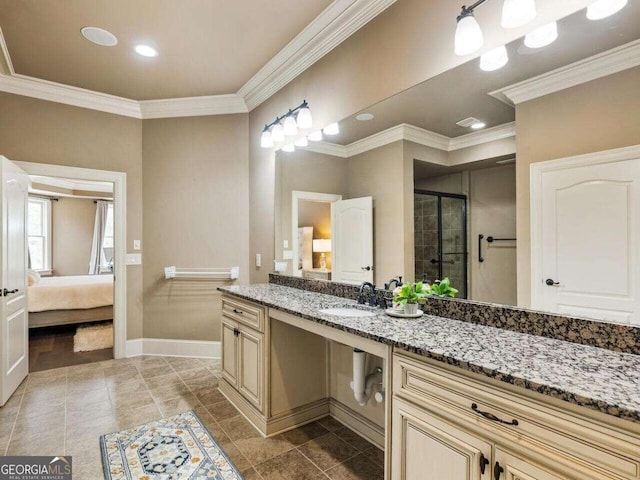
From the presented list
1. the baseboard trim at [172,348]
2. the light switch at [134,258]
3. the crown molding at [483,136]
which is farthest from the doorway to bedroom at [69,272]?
the crown molding at [483,136]

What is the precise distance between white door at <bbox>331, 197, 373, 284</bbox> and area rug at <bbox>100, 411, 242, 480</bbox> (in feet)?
4.24

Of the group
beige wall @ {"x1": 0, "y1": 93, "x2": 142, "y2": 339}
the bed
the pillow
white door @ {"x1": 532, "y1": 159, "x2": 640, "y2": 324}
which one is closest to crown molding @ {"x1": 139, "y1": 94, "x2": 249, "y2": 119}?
beige wall @ {"x1": 0, "y1": 93, "x2": 142, "y2": 339}

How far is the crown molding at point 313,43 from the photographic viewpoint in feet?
6.89

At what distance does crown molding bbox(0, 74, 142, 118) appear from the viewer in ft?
10.0

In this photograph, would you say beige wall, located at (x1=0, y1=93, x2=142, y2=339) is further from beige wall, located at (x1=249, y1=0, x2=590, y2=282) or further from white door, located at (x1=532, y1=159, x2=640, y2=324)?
white door, located at (x1=532, y1=159, x2=640, y2=324)

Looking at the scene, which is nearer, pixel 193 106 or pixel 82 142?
pixel 82 142

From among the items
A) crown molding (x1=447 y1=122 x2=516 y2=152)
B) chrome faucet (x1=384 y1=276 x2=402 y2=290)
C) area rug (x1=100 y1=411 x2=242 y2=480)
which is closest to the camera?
crown molding (x1=447 y1=122 x2=516 y2=152)

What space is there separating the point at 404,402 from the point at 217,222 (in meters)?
2.89

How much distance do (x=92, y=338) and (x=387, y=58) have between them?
4.50 meters

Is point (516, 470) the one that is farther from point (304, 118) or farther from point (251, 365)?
point (304, 118)

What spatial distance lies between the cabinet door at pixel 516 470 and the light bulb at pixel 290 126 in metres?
2.43

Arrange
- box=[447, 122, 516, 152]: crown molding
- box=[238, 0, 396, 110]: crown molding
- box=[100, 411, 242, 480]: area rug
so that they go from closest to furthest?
box=[447, 122, 516, 152]: crown molding < box=[100, 411, 242, 480]: area rug < box=[238, 0, 396, 110]: crown molding

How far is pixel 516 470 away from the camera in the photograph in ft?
3.01

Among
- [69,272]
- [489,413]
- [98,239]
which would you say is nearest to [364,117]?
[489,413]
